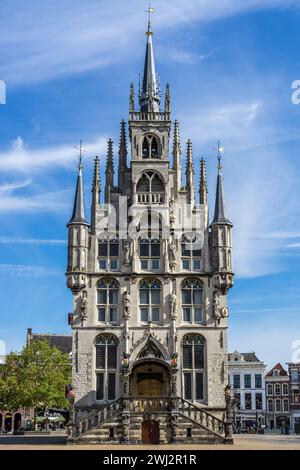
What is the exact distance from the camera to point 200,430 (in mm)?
47312

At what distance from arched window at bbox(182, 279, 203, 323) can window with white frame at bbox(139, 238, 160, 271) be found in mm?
2853

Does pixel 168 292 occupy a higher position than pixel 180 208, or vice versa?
pixel 180 208

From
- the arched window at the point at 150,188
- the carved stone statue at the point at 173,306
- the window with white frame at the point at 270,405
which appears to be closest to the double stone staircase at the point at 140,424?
the carved stone statue at the point at 173,306

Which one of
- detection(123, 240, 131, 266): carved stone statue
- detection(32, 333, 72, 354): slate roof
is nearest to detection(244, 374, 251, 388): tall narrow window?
detection(32, 333, 72, 354): slate roof

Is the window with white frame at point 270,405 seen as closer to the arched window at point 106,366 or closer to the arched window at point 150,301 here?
the arched window at point 150,301

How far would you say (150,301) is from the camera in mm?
53312

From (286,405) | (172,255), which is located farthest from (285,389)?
(172,255)

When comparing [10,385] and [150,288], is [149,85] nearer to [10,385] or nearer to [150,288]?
[150,288]

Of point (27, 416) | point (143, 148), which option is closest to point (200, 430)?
point (143, 148)

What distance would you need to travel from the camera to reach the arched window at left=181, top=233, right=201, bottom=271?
178 ft

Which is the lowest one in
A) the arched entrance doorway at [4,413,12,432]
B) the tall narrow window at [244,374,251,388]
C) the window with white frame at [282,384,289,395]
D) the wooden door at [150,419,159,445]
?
the wooden door at [150,419,159,445]

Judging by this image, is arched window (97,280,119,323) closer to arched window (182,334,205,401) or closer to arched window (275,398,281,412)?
arched window (182,334,205,401)
